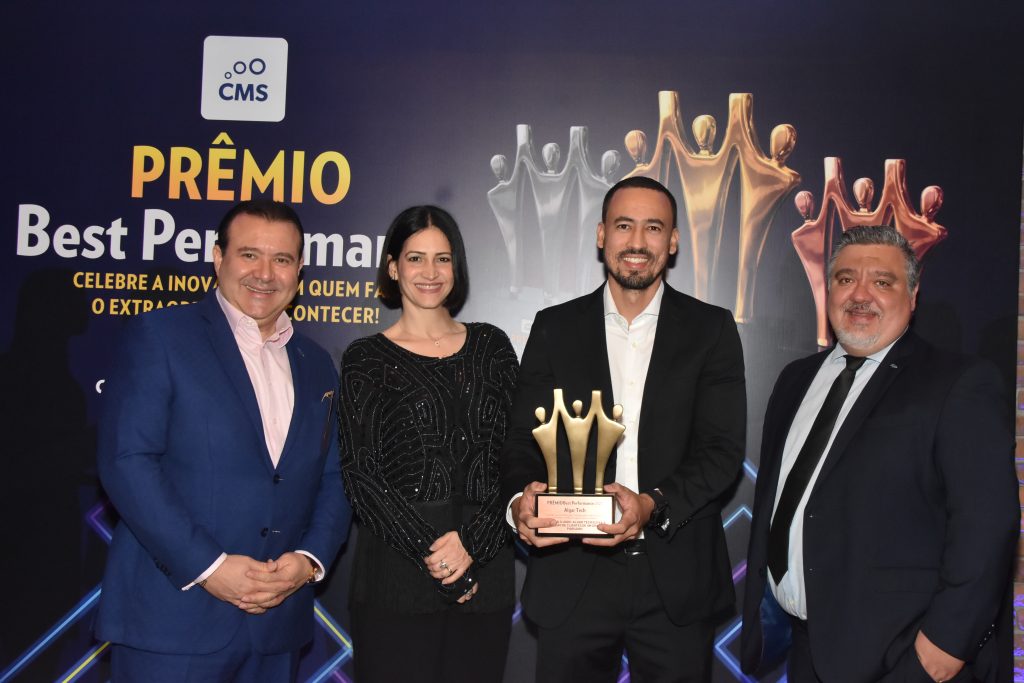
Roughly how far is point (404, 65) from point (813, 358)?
2259 millimetres

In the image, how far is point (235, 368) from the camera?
2.56m

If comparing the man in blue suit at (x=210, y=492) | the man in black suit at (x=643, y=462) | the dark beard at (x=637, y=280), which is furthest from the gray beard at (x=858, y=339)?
the man in blue suit at (x=210, y=492)

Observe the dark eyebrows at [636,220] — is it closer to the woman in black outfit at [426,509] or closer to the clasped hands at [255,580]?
the woman in black outfit at [426,509]

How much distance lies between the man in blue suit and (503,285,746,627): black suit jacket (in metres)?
0.73

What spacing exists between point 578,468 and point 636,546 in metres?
0.33

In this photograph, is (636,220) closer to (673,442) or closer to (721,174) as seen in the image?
A: (673,442)

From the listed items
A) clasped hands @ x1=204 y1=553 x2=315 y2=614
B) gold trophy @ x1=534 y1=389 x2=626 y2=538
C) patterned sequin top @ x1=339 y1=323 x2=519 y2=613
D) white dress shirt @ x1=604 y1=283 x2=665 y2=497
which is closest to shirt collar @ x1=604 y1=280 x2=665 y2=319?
white dress shirt @ x1=604 y1=283 x2=665 y2=497

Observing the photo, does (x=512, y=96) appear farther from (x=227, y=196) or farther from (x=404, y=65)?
(x=227, y=196)

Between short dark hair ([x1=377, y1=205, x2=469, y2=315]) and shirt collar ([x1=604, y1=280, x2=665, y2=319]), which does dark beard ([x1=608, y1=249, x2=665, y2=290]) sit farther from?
short dark hair ([x1=377, y1=205, x2=469, y2=315])

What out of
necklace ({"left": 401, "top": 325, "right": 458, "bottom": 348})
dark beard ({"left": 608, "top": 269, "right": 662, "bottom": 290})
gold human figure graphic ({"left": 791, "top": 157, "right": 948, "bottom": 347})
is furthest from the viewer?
gold human figure graphic ({"left": 791, "top": 157, "right": 948, "bottom": 347})

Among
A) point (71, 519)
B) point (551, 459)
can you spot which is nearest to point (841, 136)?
point (551, 459)

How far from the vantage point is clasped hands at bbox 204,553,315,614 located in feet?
8.03

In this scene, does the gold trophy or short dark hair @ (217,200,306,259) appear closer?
the gold trophy

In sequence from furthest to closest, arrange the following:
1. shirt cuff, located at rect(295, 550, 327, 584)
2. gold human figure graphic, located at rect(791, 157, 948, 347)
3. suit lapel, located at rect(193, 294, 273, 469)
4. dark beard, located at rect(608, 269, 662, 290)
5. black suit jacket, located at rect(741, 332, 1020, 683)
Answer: gold human figure graphic, located at rect(791, 157, 948, 347)
dark beard, located at rect(608, 269, 662, 290)
shirt cuff, located at rect(295, 550, 327, 584)
suit lapel, located at rect(193, 294, 273, 469)
black suit jacket, located at rect(741, 332, 1020, 683)
